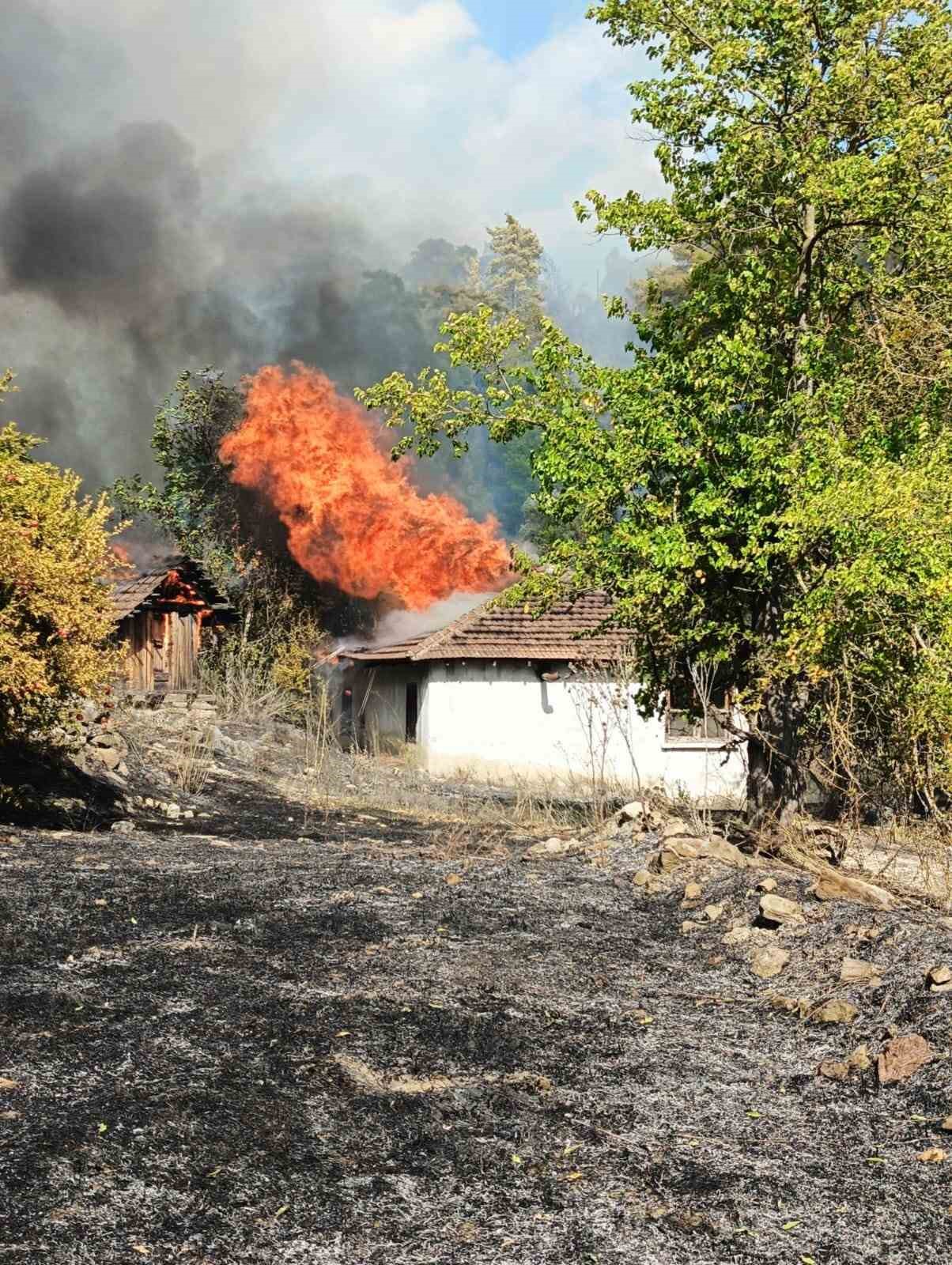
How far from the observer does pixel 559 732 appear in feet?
79.8

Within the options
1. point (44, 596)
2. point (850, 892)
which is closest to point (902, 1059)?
point (850, 892)

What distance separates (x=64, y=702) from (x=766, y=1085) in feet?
29.3

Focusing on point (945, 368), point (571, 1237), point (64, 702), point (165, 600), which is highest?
point (945, 368)

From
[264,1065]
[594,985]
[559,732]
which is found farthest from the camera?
[559,732]

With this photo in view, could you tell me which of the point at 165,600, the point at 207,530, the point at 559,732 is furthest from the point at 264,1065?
the point at 207,530

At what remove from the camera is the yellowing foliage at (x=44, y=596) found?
37.3 feet

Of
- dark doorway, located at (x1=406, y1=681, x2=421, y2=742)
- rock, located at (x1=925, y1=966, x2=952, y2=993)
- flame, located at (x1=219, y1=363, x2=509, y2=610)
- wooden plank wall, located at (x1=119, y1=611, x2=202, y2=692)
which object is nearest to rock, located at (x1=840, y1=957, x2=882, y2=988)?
rock, located at (x1=925, y1=966, x2=952, y2=993)

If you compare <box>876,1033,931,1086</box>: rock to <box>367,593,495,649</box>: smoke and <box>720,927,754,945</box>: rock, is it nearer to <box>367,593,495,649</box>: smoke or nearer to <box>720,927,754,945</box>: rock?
<box>720,927,754,945</box>: rock

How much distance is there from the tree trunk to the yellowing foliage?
21.9 ft

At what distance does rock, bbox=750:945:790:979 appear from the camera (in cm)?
749

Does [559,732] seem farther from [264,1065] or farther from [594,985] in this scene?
[264,1065]

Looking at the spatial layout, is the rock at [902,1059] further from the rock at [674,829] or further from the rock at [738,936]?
the rock at [674,829]

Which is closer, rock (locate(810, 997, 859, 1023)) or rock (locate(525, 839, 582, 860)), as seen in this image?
rock (locate(810, 997, 859, 1023))

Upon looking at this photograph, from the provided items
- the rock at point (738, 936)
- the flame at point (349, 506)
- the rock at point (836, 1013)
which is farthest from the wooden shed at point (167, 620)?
the rock at point (836, 1013)
